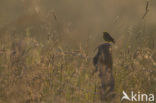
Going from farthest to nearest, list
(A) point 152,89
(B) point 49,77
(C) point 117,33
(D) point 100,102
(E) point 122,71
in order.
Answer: (C) point 117,33 → (A) point 152,89 → (E) point 122,71 → (B) point 49,77 → (D) point 100,102

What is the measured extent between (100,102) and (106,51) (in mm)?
545

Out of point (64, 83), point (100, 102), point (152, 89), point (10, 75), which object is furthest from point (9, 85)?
point (152, 89)

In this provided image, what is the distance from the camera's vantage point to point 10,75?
3.41 metres

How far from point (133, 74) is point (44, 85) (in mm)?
1149

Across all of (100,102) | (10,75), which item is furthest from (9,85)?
(100,102)

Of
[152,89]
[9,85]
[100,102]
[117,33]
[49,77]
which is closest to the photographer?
[100,102]

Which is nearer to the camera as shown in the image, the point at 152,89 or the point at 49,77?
the point at 49,77

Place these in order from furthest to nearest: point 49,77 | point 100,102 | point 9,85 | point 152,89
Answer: point 152,89
point 49,77
point 9,85
point 100,102

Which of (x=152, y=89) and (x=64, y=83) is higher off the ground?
(x=64, y=83)

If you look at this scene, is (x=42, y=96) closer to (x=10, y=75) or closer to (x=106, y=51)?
(x=10, y=75)

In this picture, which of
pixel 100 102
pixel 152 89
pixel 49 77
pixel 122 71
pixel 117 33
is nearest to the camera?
pixel 100 102

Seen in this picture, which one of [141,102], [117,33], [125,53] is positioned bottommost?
[141,102]

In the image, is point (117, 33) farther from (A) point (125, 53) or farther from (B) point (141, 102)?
(B) point (141, 102)

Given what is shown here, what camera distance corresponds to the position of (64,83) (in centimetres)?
341
